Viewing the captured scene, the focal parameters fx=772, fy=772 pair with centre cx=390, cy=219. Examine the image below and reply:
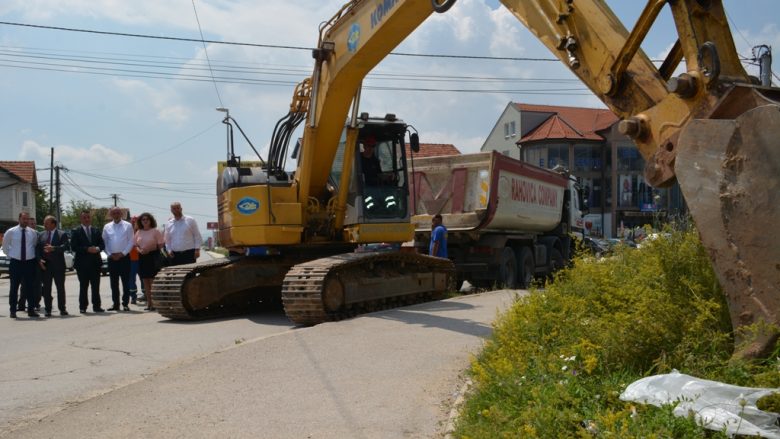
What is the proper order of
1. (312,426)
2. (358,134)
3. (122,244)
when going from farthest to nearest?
(122,244) < (358,134) < (312,426)

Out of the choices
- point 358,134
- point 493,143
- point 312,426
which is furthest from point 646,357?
point 493,143

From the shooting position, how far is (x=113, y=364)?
8039 millimetres

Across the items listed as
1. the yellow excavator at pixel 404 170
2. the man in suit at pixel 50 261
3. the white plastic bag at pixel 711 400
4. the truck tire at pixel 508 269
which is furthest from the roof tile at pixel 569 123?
the white plastic bag at pixel 711 400

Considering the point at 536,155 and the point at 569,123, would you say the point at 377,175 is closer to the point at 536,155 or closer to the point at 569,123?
the point at 536,155

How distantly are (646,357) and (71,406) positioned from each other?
4.34 m

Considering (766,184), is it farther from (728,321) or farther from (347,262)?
(347,262)

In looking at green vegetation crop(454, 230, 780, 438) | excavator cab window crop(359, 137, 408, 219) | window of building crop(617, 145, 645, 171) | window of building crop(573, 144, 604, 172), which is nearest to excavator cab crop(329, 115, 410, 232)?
excavator cab window crop(359, 137, 408, 219)

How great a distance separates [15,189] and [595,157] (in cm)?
4716

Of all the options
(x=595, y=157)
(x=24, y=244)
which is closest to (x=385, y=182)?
(x=24, y=244)

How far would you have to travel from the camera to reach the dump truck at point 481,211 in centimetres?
1552

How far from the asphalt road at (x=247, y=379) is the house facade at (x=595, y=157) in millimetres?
51372

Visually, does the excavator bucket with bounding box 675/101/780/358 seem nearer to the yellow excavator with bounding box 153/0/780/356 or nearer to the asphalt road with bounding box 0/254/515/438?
the yellow excavator with bounding box 153/0/780/356

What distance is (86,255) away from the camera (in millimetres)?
13188

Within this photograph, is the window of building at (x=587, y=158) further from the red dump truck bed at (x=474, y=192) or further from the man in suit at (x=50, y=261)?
the man in suit at (x=50, y=261)
